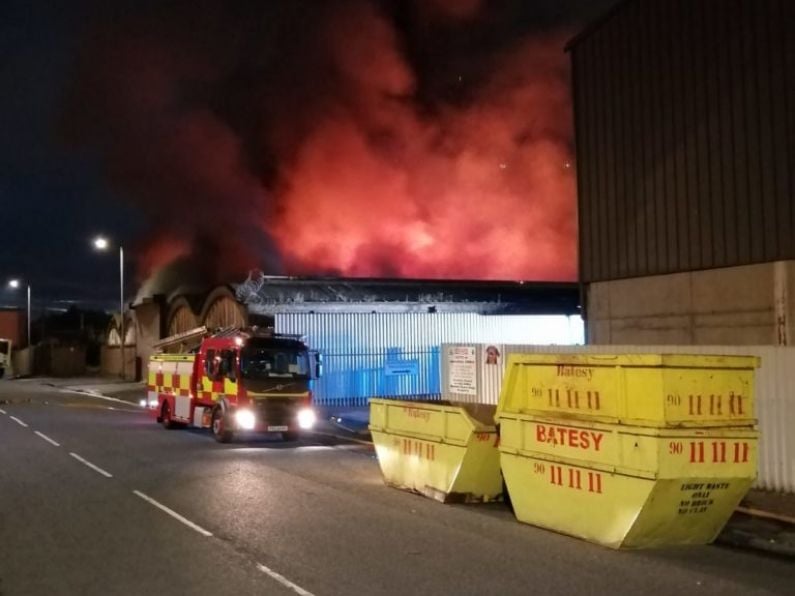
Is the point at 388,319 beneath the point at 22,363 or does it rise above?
above

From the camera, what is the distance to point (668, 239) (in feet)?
56.0

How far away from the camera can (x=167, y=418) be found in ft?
70.2

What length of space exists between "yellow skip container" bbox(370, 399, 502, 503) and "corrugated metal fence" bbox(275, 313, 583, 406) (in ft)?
49.0

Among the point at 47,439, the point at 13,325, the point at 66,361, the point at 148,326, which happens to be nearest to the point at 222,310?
the point at 148,326

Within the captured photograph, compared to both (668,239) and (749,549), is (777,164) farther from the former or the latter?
(749,549)

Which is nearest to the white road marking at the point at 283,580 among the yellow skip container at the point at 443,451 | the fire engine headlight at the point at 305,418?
the yellow skip container at the point at 443,451

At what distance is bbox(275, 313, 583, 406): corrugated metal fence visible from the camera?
89.4ft

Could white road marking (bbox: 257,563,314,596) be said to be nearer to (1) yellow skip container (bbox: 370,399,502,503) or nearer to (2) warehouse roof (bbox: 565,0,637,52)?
(1) yellow skip container (bbox: 370,399,502,503)

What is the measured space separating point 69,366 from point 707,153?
2106 inches

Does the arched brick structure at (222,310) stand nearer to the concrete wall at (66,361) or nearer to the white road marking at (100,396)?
the white road marking at (100,396)

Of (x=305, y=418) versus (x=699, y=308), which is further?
(x=305, y=418)

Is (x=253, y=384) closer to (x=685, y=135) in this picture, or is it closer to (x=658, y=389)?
(x=685, y=135)

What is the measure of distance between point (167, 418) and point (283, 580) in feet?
50.5

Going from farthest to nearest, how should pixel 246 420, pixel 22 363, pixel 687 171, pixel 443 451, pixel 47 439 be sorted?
pixel 22 363, pixel 47 439, pixel 246 420, pixel 687 171, pixel 443 451
